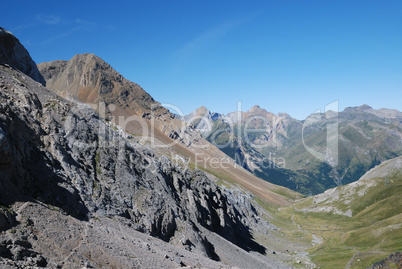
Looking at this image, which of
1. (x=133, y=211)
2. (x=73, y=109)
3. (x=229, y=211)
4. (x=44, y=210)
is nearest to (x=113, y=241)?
(x=44, y=210)

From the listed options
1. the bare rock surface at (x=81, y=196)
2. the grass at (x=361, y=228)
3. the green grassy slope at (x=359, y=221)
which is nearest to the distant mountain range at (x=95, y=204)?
the bare rock surface at (x=81, y=196)

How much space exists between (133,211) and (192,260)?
13.6 metres

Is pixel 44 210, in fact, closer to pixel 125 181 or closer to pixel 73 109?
pixel 125 181

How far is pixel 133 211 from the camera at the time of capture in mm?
47906

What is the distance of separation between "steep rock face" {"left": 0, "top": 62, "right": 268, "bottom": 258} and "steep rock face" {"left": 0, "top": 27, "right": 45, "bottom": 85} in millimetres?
13599

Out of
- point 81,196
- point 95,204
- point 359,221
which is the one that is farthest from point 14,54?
point 359,221

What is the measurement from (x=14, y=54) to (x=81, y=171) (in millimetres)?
42640

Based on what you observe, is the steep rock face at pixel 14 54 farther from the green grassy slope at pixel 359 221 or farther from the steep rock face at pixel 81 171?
the green grassy slope at pixel 359 221

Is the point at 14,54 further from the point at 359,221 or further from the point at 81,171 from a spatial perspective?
the point at 359,221

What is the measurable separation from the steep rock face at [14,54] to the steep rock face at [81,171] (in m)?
13.6

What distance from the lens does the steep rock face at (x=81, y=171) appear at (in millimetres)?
34906

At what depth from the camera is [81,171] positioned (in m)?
45.5

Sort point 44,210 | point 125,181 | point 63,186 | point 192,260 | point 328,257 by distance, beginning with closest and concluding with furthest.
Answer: point 44,210 → point 63,186 → point 192,260 → point 125,181 → point 328,257

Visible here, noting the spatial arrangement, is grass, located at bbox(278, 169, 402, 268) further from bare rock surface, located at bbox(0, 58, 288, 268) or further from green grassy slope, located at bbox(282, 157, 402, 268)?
bare rock surface, located at bbox(0, 58, 288, 268)
